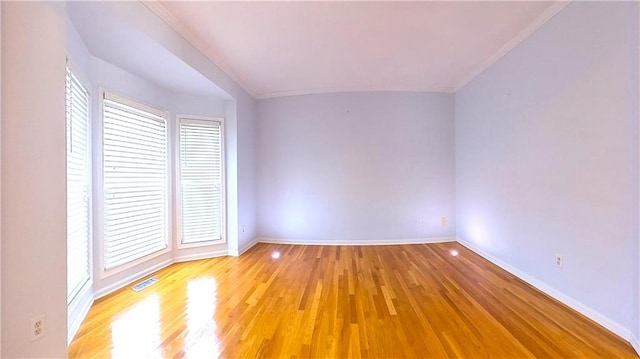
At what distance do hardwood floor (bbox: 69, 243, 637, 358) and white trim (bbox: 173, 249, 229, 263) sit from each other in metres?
0.37

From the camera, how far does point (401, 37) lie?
2604 mm

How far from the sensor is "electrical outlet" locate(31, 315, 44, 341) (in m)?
1.37

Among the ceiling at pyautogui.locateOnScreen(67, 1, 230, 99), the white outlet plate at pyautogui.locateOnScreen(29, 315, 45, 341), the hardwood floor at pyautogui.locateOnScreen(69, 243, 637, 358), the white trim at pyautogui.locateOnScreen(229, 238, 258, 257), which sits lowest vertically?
the hardwood floor at pyautogui.locateOnScreen(69, 243, 637, 358)

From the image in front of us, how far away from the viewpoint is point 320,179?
14.1 feet

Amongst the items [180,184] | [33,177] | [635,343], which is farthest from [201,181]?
[635,343]

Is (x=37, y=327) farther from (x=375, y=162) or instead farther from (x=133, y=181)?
(x=375, y=162)

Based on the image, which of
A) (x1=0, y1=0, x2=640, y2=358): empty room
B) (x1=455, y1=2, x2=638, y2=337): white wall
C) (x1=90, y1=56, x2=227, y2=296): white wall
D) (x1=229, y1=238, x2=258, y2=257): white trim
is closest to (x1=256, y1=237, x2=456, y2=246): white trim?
(x1=0, y1=0, x2=640, y2=358): empty room

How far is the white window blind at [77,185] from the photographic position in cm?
196

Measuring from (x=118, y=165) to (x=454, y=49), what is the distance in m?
3.97

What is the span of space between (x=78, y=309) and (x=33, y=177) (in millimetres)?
1293

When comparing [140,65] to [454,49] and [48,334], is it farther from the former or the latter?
[454,49]

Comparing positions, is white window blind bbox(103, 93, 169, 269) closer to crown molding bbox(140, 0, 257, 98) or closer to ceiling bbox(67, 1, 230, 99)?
ceiling bbox(67, 1, 230, 99)

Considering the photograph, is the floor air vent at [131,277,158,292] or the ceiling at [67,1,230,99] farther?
the floor air vent at [131,277,158,292]

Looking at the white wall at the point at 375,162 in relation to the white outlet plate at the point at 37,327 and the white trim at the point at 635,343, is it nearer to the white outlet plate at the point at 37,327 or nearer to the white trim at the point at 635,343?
the white trim at the point at 635,343
